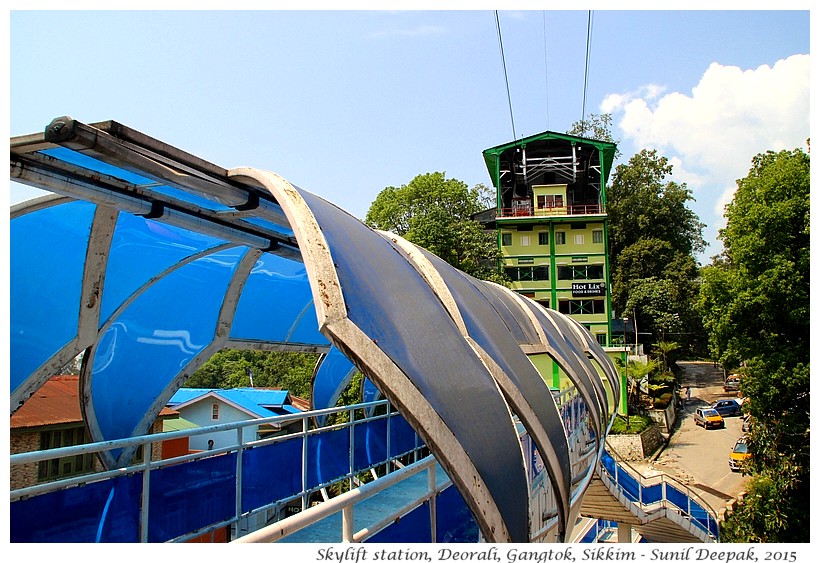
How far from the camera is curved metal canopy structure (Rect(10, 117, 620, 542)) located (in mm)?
3107

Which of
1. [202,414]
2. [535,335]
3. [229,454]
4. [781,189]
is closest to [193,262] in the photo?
[229,454]

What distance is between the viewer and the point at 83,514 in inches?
176

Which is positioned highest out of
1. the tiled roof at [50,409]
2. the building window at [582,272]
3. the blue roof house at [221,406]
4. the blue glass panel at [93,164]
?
the building window at [582,272]

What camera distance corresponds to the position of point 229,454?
227 inches

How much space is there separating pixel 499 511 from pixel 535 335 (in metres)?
4.50

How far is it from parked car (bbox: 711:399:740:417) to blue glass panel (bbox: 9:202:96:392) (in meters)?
36.6

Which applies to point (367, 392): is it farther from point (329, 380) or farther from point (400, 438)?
point (400, 438)

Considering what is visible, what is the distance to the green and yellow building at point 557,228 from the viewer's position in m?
37.4

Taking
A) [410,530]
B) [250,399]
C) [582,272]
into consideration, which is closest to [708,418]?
[582,272]

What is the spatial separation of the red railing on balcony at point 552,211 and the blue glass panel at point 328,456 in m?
32.3

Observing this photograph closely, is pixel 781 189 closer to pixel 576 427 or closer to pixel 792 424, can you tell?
pixel 792 424

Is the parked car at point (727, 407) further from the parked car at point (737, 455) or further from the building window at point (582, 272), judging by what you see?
the building window at point (582, 272)

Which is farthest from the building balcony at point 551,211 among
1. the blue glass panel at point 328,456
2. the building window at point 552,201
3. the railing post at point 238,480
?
the railing post at point 238,480

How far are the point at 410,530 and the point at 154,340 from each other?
17.7 ft
